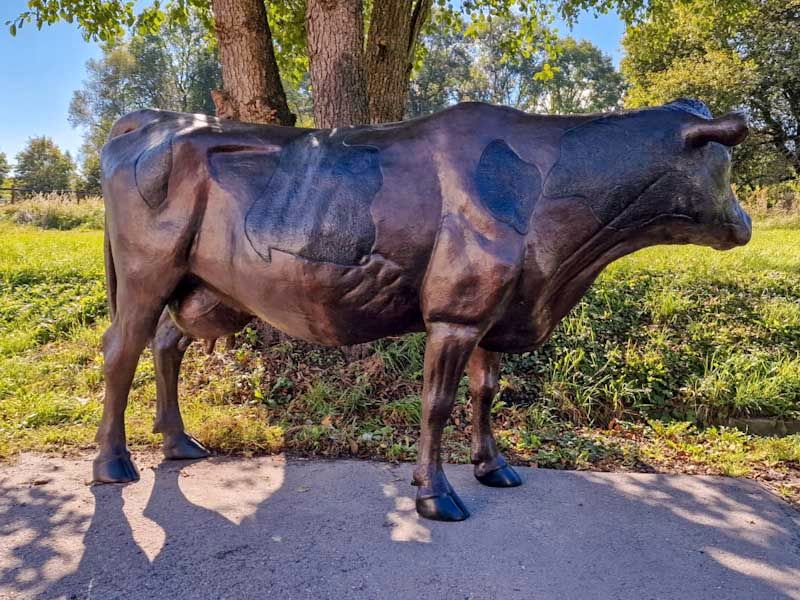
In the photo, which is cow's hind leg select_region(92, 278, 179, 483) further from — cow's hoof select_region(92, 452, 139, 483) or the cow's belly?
the cow's belly

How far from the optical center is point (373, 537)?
2.64 meters

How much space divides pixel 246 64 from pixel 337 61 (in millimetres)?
805

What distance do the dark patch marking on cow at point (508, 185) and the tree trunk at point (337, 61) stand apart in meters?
2.57

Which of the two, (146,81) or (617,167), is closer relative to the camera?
(617,167)

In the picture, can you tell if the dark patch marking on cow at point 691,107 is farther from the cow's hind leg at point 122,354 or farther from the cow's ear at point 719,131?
the cow's hind leg at point 122,354

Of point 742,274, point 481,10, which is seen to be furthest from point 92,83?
point 742,274

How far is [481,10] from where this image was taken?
877 centimetres

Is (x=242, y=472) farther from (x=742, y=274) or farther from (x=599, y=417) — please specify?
(x=742, y=274)

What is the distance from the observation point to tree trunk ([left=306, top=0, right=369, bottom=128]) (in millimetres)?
4812

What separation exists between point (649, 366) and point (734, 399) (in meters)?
0.67

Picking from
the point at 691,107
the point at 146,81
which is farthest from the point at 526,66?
the point at 691,107

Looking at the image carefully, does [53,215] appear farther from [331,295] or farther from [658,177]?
[658,177]

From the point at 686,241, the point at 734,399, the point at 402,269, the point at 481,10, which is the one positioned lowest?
the point at 734,399

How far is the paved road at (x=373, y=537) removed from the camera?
7.49ft
